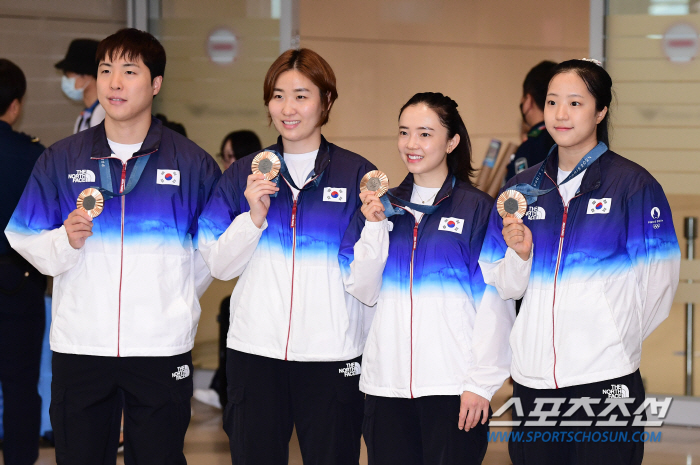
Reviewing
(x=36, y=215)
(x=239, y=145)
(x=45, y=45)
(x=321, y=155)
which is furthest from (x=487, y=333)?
(x=45, y=45)

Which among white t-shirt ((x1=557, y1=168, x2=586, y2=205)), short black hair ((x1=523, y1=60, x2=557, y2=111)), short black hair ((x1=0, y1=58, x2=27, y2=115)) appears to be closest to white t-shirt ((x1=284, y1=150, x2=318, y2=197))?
white t-shirt ((x1=557, y1=168, x2=586, y2=205))

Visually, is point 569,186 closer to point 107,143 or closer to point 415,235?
point 415,235

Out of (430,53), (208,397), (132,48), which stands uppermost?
(430,53)

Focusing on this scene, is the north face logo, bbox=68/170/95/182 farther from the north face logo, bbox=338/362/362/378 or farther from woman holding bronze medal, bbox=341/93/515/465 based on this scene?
the north face logo, bbox=338/362/362/378

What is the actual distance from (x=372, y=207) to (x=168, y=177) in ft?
2.50

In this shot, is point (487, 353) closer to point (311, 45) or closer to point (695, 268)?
Result: point (695, 268)

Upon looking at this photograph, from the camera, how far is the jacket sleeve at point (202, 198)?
10.4ft

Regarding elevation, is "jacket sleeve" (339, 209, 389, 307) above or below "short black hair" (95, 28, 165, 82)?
below

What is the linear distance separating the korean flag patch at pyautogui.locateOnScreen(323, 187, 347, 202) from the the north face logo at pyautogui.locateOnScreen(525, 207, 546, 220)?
667mm

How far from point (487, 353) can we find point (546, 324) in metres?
0.22

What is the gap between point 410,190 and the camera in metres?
3.15

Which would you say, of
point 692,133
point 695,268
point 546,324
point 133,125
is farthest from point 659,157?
point 133,125

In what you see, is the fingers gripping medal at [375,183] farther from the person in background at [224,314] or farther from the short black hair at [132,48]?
the person in background at [224,314]

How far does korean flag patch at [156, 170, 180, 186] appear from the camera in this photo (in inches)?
122
